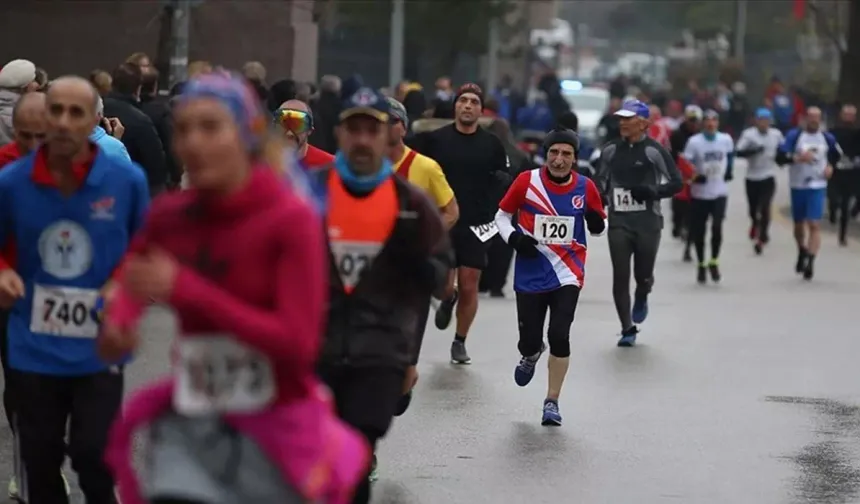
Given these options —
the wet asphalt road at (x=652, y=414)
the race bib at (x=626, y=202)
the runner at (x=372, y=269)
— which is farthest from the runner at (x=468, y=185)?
the runner at (x=372, y=269)

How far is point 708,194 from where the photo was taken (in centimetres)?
2155

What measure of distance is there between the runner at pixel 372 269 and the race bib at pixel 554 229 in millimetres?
4611

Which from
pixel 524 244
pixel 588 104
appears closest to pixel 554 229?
pixel 524 244

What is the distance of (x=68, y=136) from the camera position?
269 inches

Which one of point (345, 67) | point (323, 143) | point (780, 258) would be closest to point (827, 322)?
point (323, 143)

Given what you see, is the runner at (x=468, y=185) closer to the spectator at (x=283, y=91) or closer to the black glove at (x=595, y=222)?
the spectator at (x=283, y=91)

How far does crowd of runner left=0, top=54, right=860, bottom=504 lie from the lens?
493 centimetres

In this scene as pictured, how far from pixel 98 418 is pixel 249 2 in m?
22.9

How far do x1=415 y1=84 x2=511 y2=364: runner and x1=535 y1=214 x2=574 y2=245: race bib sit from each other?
223 centimetres

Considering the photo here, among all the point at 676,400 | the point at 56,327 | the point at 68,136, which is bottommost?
the point at 676,400

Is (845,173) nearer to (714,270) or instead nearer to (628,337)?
(714,270)

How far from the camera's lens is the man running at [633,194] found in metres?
15.7

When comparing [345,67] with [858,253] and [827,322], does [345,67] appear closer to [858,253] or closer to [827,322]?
[858,253]

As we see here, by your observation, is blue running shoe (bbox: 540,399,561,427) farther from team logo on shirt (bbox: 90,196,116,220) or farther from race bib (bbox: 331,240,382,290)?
team logo on shirt (bbox: 90,196,116,220)
